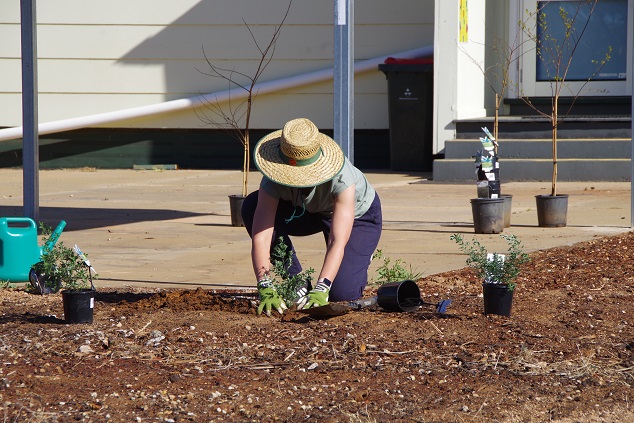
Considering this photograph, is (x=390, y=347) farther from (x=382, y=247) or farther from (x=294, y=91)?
(x=294, y=91)

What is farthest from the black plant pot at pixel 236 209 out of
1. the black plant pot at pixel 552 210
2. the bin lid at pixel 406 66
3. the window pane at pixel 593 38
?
the window pane at pixel 593 38

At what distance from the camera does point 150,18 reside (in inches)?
674

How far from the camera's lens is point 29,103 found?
937 centimetres

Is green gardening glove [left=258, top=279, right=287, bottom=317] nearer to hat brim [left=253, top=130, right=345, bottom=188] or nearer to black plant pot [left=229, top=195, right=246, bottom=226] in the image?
hat brim [left=253, top=130, right=345, bottom=188]

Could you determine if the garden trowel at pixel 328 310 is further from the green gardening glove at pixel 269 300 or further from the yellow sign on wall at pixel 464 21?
the yellow sign on wall at pixel 464 21

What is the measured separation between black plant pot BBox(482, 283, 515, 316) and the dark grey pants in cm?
87

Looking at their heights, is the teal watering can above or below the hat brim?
below

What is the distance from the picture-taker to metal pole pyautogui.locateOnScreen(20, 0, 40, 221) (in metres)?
9.23

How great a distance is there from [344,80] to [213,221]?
→ 319 cm

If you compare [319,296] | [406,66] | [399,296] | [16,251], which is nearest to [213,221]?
[16,251]

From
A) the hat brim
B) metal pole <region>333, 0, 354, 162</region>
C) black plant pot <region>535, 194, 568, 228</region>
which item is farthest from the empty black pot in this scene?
black plant pot <region>535, 194, 568, 228</region>

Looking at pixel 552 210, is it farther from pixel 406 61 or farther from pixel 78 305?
pixel 406 61

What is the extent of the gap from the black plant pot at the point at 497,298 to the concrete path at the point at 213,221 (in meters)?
1.85

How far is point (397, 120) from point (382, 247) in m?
7.29
